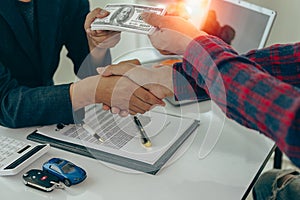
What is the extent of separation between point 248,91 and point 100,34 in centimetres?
55

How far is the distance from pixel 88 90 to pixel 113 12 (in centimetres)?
19

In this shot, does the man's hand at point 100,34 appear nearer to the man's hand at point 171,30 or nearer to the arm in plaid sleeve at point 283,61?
the man's hand at point 171,30

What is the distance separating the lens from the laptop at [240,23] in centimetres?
121

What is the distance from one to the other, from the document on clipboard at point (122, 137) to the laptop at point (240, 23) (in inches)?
16.0

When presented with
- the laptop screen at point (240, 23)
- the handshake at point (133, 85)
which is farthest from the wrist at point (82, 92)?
the laptop screen at point (240, 23)

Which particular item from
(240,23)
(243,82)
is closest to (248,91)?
(243,82)

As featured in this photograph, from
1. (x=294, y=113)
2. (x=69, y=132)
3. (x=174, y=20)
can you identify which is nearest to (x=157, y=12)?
(x=174, y=20)

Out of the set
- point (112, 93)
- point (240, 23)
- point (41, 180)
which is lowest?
point (41, 180)

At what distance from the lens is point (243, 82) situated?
0.59 m

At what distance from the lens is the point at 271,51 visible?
821 millimetres

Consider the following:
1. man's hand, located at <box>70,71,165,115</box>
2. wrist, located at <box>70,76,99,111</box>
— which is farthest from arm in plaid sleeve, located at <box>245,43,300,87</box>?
wrist, located at <box>70,76,99,111</box>

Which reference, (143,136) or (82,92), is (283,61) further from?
(82,92)

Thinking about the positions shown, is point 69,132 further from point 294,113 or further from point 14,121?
point 294,113

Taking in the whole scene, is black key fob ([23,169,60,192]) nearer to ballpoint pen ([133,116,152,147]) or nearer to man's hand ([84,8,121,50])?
ballpoint pen ([133,116,152,147])
